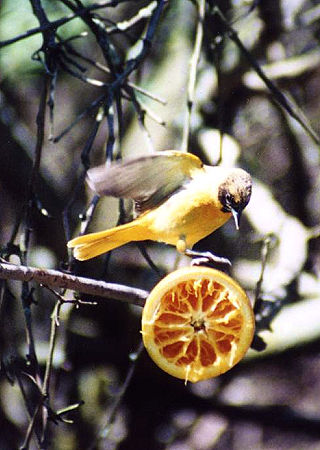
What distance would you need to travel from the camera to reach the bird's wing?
1.72 meters

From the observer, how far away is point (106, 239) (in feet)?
6.68

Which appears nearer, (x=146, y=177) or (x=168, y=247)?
(x=146, y=177)

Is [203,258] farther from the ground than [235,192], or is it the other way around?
[235,192]

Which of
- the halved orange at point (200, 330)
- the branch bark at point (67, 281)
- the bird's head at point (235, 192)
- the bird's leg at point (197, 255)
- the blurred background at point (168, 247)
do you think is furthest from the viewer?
the blurred background at point (168, 247)

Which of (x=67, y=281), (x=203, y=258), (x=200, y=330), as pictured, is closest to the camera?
(x=67, y=281)

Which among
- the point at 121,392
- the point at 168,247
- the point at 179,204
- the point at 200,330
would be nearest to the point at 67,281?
the point at 200,330

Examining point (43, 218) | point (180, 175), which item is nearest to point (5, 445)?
point (43, 218)

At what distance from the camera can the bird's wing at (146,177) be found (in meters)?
1.72

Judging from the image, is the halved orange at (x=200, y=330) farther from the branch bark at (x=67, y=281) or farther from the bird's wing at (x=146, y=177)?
the bird's wing at (x=146, y=177)

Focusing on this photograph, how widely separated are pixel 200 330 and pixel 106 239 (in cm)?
42

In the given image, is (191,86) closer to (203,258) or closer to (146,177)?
(146,177)

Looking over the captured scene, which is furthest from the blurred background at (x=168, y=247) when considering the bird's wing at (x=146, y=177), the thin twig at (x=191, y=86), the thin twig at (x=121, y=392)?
the bird's wing at (x=146, y=177)

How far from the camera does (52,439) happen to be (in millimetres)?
3254

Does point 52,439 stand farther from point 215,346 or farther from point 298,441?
point 215,346
